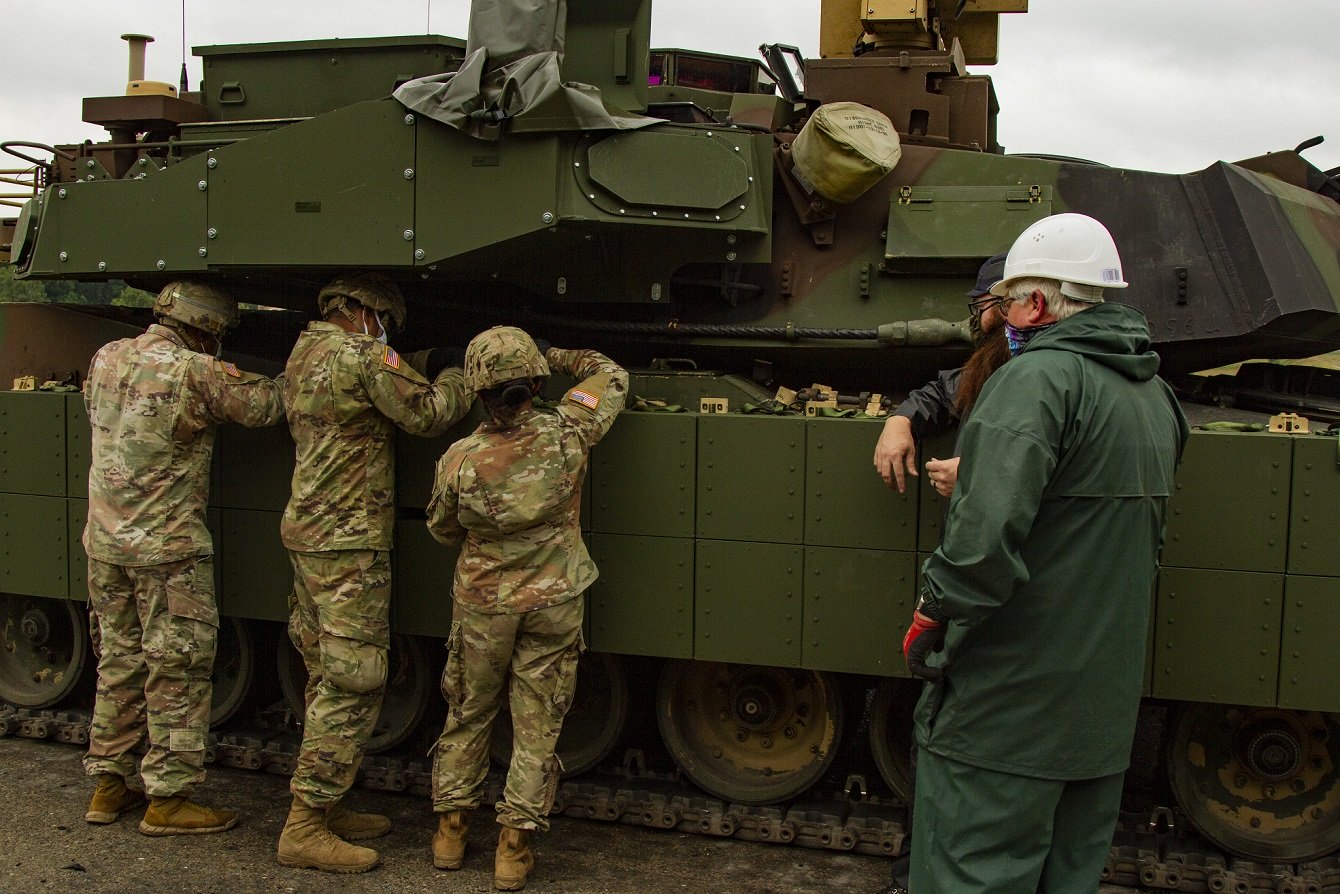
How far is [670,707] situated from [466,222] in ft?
7.74

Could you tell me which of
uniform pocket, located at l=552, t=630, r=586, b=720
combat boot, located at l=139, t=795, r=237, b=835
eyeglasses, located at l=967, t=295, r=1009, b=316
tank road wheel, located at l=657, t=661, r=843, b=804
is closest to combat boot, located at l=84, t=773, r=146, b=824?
combat boot, located at l=139, t=795, r=237, b=835

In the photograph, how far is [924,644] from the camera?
3.61 meters

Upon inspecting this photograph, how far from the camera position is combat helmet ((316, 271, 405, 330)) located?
18.8 feet

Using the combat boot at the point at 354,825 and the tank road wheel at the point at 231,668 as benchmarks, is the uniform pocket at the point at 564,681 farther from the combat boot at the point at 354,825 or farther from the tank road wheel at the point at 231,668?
Answer: the tank road wheel at the point at 231,668

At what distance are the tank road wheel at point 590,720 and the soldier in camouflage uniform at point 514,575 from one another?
2.90ft

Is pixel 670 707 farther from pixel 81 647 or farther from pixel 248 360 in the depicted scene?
pixel 81 647

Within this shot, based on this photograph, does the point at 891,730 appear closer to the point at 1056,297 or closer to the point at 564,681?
the point at 564,681

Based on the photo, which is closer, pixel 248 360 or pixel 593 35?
pixel 593 35

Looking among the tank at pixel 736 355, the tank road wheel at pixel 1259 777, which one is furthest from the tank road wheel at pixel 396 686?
the tank road wheel at pixel 1259 777

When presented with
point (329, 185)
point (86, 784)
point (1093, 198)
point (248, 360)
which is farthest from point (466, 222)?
point (86, 784)

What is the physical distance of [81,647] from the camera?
712 cm

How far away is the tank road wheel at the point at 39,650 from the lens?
23.6ft

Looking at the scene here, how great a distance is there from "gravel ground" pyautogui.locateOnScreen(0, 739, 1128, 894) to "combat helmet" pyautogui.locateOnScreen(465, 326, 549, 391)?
2002 mm

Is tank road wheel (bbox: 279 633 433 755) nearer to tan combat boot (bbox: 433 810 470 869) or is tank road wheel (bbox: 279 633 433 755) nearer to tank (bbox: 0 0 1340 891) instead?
tank (bbox: 0 0 1340 891)
